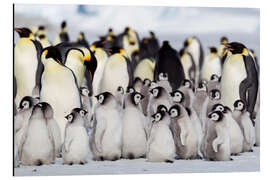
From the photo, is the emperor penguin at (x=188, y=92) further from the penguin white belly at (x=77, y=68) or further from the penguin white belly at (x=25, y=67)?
the penguin white belly at (x=25, y=67)

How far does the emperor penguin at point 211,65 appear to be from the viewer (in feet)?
24.2

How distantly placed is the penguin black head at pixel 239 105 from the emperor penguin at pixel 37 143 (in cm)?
191

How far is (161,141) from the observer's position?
586 centimetres

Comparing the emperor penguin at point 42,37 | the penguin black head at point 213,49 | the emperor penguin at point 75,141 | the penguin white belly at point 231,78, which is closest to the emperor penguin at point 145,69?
the penguin black head at point 213,49

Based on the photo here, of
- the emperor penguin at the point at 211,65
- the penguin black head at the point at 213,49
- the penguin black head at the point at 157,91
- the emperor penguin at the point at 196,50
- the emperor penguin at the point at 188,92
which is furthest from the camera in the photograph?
the emperor penguin at the point at 211,65

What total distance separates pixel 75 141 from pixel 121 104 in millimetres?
610

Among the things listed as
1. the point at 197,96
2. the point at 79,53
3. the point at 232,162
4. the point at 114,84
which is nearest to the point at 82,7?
the point at 79,53

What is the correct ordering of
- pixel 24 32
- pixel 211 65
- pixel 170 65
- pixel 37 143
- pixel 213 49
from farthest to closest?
pixel 211 65 < pixel 213 49 < pixel 170 65 < pixel 24 32 < pixel 37 143

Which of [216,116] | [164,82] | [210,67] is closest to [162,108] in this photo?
[216,116]

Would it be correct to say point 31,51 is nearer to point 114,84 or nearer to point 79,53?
point 79,53

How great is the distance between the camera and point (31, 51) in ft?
20.6

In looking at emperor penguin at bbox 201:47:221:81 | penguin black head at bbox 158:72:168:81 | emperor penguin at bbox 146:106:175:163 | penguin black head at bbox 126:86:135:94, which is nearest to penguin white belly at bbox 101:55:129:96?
penguin black head at bbox 126:86:135:94

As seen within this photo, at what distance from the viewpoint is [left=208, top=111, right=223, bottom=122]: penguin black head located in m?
6.01

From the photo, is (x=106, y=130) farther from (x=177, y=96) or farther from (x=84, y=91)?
(x=177, y=96)
